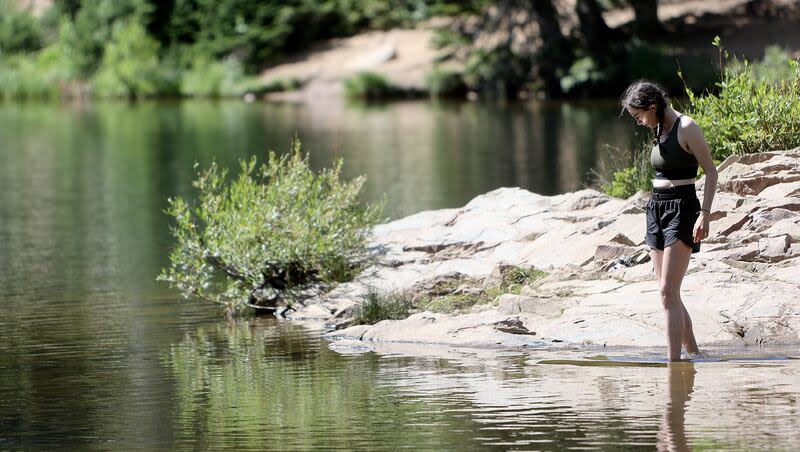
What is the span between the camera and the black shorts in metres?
9.58

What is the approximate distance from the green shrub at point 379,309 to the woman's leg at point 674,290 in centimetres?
324

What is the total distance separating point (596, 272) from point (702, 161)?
→ 324 centimetres

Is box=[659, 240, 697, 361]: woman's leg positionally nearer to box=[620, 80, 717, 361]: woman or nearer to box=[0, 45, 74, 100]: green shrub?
Result: box=[620, 80, 717, 361]: woman

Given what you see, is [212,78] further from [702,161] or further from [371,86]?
[702,161]

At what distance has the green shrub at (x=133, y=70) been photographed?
59.4 m

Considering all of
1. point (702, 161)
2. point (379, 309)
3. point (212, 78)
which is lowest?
point (379, 309)

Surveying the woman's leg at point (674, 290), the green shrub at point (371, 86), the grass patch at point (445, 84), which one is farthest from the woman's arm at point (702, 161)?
the green shrub at point (371, 86)

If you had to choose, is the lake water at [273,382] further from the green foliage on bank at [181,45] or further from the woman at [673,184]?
the green foliage on bank at [181,45]

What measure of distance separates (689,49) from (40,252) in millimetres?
34603

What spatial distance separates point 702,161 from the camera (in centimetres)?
946

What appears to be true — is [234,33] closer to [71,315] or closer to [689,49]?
[689,49]

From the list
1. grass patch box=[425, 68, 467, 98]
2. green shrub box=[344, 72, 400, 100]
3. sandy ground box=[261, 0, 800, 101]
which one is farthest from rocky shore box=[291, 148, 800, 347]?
green shrub box=[344, 72, 400, 100]

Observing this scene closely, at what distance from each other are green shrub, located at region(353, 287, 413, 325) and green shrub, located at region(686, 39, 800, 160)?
3.82m

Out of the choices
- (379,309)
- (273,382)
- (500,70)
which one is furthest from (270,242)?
(500,70)
